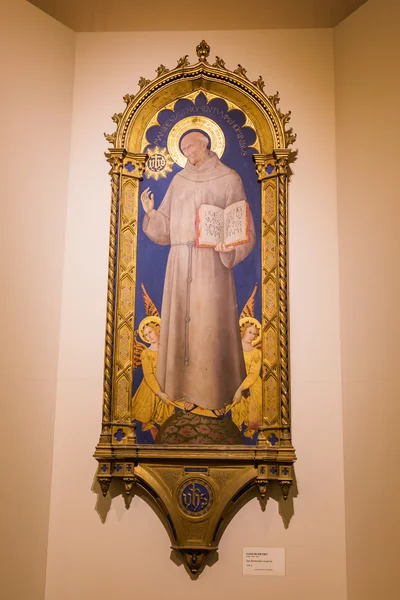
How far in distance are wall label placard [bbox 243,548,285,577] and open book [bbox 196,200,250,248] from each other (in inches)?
64.5

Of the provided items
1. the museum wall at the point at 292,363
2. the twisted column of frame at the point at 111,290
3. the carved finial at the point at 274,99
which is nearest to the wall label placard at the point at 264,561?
the museum wall at the point at 292,363

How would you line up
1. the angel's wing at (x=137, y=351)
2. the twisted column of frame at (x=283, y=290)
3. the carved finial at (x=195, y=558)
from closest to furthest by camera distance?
the carved finial at (x=195, y=558), the twisted column of frame at (x=283, y=290), the angel's wing at (x=137, y=351)

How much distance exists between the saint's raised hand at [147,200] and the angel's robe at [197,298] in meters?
0.03

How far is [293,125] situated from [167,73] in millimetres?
781

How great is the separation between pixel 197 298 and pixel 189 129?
0.99 m

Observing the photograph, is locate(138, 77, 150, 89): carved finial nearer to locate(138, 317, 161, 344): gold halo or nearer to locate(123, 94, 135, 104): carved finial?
locate(123, 94, 135, 104): carved finial

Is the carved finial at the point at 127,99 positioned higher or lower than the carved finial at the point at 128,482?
higher

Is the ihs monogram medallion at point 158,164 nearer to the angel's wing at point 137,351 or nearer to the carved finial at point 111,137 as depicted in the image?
the carved finial at point 111,137

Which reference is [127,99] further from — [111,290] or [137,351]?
[137,351]

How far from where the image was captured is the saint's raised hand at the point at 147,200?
4246 mm
